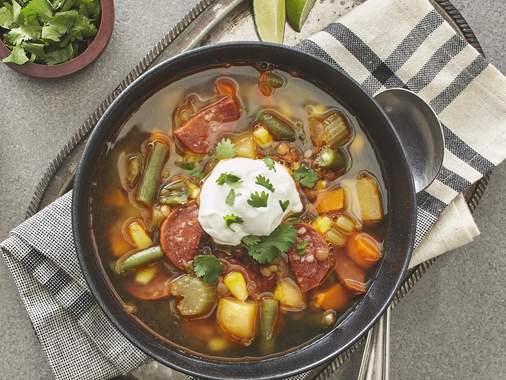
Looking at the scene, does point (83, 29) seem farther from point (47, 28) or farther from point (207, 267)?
point (207, 267)

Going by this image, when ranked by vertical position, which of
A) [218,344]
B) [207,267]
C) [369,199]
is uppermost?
[369,199]

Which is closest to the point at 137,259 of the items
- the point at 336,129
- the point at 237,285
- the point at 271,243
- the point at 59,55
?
the point at 237,285

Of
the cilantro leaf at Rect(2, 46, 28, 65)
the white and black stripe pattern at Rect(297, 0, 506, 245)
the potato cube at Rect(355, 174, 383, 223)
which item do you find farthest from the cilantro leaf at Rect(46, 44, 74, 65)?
the potato cube at Rect(355, 174, 383, 223)

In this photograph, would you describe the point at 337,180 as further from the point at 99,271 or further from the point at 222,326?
the point at 99,271

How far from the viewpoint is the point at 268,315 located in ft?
7.25

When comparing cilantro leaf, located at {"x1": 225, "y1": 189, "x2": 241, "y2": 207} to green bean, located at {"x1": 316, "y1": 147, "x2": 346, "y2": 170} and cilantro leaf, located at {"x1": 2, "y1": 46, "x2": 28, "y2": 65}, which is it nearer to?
green bean, located at {"x1": 316, "y1": 147, "x2": 346, "y2": 170}

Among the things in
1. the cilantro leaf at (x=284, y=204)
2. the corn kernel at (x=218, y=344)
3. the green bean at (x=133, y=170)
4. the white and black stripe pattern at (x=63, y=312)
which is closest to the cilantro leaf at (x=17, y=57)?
the white and black stripe pattern at (x=63, y=312)

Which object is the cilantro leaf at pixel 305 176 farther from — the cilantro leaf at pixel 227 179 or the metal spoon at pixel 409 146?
the metal spoon at pixel 409 146

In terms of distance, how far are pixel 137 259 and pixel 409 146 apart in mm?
1058

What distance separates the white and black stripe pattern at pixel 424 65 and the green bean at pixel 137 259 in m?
0.92

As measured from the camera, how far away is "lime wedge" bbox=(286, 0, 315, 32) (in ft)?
8.16

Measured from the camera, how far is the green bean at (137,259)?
2191mm

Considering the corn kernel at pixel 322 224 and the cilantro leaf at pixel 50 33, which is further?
the cilantro leaf at pixel 50 33

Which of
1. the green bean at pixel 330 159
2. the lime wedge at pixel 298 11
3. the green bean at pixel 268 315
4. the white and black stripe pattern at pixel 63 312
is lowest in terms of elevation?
the white and black stripe pattern at pixel 63 312
